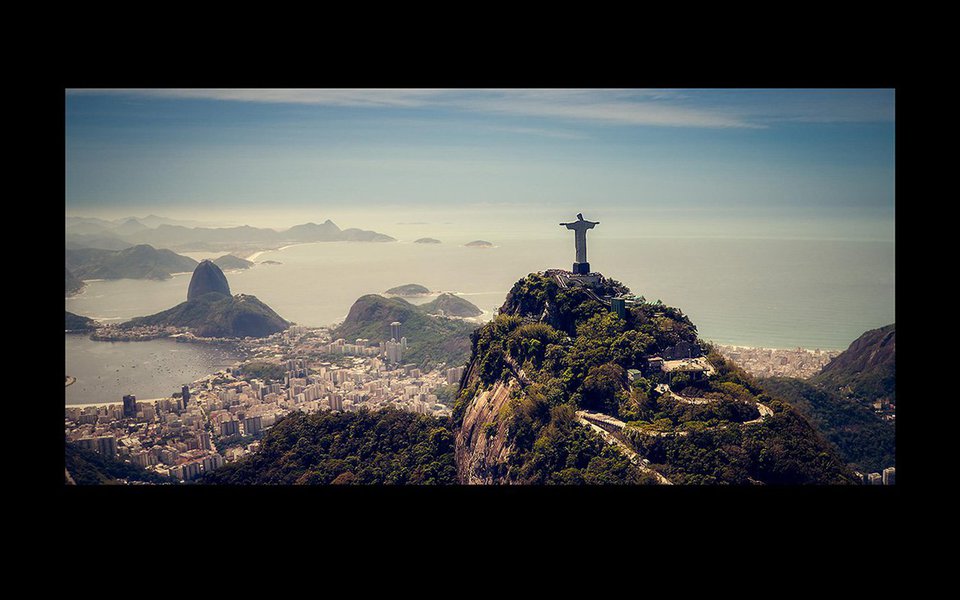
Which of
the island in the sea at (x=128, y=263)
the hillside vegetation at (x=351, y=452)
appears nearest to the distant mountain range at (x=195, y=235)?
the island in the sea at (x=128, y=263)

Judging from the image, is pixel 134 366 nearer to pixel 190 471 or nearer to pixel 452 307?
pixel 452 307

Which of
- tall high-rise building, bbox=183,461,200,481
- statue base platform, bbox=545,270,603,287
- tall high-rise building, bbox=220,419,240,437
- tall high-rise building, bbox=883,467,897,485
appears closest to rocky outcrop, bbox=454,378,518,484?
statue base platform, bbox=545,270,603,287

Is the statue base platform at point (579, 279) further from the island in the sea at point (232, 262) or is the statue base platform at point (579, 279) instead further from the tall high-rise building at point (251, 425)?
the island in the sea at point (232, 262)

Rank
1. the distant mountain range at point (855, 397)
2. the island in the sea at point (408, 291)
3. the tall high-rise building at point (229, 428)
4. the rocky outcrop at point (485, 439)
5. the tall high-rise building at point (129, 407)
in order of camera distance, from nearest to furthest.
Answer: the rocky outcrop at point (485, 439) → the distant mountain range at point (855, 397) → the tall high-rise building at point (229, 428) → the tall high-rise building at point (129, 407) → the island in the sea at point (408, 291)

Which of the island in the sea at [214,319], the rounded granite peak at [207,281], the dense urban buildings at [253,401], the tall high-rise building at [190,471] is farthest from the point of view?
the rounded granite peak at [207,281]

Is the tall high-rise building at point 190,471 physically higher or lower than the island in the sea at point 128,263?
lower

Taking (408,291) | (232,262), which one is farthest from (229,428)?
(232,262)
